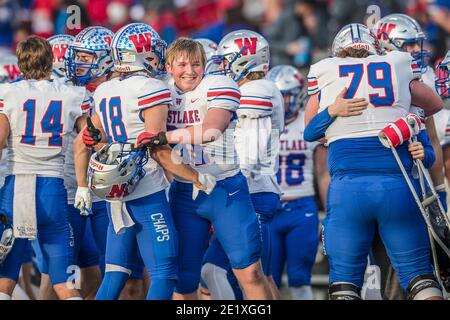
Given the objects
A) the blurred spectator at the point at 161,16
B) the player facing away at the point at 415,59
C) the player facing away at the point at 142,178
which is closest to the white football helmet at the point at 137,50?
the player facing away at the point at 142,178

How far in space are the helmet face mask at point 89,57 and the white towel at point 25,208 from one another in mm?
969

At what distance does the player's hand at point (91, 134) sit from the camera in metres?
6.40

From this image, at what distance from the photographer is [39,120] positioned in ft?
21.8

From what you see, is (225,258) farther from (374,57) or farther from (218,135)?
(374,57)

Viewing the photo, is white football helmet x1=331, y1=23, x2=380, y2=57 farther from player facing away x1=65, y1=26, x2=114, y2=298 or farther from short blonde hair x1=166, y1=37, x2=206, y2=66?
player facing away x1=65, y1=26, x2=114, y2=298

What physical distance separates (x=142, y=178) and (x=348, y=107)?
1.28m

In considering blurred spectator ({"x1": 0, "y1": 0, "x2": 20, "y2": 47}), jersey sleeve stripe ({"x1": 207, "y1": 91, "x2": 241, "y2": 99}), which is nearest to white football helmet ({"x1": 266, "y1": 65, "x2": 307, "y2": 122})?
jersey sleeve stripe ({"x1": 207, "y1": 91, "x2": 241, "y2": 99})

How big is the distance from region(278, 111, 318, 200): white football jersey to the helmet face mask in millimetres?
1638

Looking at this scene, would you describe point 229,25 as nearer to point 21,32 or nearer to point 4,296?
point 21,32

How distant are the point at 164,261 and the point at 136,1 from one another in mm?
8937

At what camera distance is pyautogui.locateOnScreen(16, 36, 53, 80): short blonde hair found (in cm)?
673

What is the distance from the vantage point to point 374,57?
6145 millimetres

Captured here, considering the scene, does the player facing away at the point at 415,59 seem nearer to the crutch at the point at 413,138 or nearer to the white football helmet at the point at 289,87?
the white football helmet at the point at 289,87

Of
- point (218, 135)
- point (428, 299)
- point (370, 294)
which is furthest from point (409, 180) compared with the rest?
point (370, 294)
